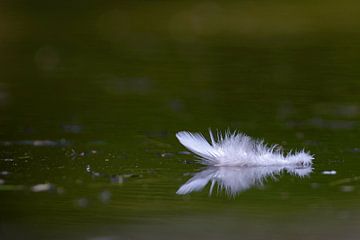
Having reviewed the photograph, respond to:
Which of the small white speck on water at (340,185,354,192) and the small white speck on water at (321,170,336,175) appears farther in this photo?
the small white speck on water at (321,170,336,175)

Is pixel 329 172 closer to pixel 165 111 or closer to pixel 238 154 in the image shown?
pixel 238 154

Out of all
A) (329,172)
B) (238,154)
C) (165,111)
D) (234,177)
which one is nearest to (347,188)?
(329,172)

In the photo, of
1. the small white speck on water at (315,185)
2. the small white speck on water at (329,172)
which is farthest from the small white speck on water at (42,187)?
the small white speck on water at (329,172)

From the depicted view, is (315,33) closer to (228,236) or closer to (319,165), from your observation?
(319,165)

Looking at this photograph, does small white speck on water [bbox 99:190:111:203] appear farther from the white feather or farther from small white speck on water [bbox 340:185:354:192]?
small white speck on water [bbox 340:185:354:192]

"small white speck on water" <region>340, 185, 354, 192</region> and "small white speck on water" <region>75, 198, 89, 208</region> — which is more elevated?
"small white speck on water" <region>340, 185, 354, 192</region>

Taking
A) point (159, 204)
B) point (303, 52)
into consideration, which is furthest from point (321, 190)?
point (303, 52)

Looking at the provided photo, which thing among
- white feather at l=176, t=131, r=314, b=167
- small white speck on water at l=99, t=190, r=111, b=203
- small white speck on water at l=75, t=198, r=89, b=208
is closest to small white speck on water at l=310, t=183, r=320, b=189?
white feather at l=176, t=131, r=314, b=167
